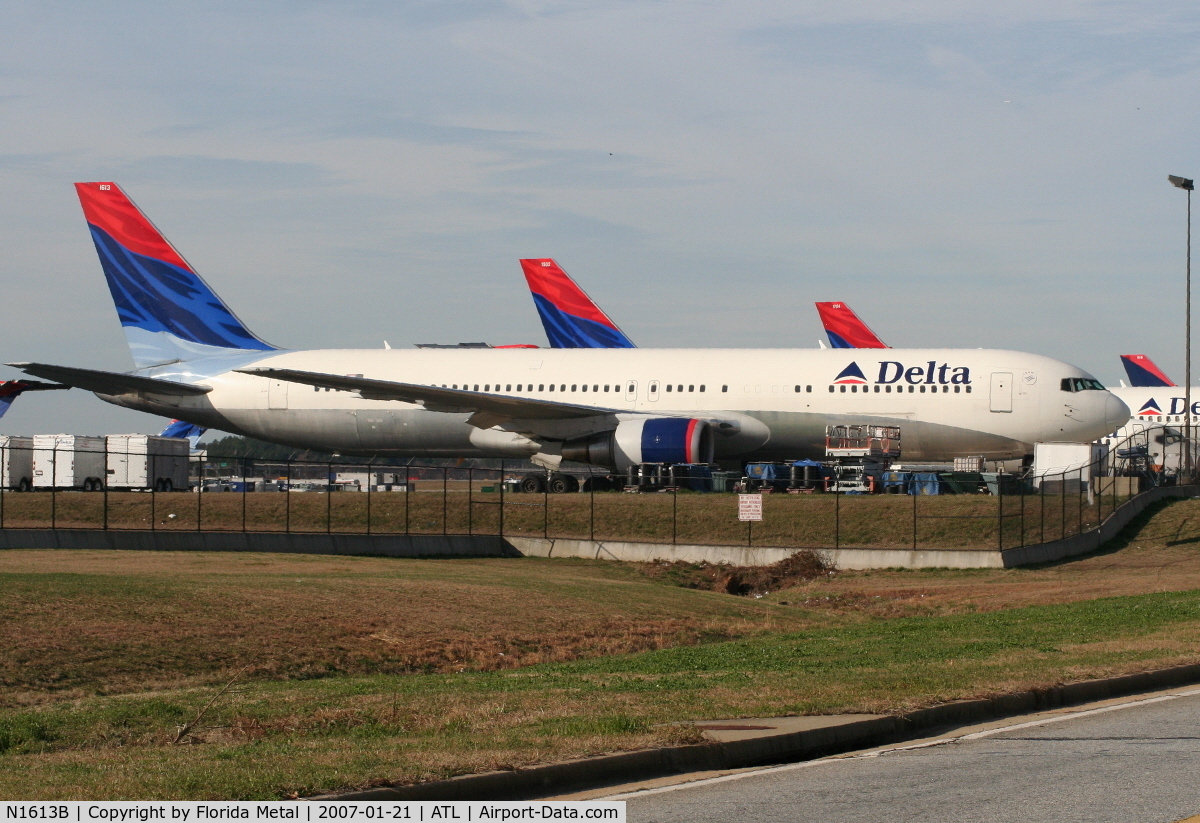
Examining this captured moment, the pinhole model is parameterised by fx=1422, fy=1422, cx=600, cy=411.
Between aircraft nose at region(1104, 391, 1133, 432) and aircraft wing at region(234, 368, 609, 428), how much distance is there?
594 inches

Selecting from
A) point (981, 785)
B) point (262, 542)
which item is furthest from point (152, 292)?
point (981, 785)

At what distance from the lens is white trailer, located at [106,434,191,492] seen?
5594 centimetres

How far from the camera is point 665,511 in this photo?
40156mm

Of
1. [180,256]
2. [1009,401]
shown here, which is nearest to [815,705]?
[1009,401]

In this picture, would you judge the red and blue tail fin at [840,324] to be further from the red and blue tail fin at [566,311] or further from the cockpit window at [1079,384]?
the cockpit window at [1079,384]

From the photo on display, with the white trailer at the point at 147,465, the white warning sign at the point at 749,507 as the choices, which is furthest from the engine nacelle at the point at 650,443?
the white trailer at the point at 147,465

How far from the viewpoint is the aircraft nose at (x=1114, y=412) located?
4325 cm

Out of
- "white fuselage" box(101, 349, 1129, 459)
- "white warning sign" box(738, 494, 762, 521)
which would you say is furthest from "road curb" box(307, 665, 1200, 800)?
"white fuselage" box(101, 349, 1129, 459)

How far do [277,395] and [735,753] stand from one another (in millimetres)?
40680

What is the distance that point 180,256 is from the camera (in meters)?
52.2

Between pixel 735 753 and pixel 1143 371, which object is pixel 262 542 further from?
pixel 1143 371

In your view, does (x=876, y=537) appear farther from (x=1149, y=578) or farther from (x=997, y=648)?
(x=997, y=648)

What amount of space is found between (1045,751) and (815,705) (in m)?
2.29
